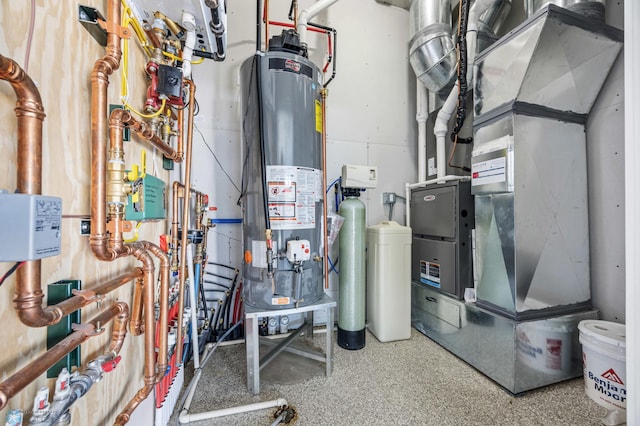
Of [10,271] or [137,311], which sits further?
[137,311]

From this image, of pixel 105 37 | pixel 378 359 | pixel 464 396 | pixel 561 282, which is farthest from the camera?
pixel 378 359

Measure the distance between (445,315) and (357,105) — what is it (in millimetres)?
2009

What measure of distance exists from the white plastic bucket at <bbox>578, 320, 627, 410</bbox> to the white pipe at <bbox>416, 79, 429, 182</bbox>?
62.4 inches

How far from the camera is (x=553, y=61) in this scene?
57.1 inches

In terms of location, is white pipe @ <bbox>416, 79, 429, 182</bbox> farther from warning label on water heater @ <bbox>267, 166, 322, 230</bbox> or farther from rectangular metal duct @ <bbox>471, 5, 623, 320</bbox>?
warning label on water heater @ <bbox>267, 166, 322, 230</bbox>

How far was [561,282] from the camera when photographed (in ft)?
5.19

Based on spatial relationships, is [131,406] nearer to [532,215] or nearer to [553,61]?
[532,215]

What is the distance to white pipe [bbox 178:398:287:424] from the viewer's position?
1269 millimetres

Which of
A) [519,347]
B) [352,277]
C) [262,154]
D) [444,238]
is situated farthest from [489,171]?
[262,154]

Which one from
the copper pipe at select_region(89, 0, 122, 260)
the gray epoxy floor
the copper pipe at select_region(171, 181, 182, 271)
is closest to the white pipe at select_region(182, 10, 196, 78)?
the copper pipe at select_region(89, 0, 122, 260)

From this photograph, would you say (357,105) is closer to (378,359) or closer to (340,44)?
(340,44)

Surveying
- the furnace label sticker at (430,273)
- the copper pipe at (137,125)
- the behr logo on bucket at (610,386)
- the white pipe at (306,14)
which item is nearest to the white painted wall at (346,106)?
the white pipe at (306,14)

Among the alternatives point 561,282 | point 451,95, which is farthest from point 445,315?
point 451,95

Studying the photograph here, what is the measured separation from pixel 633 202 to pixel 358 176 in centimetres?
155
